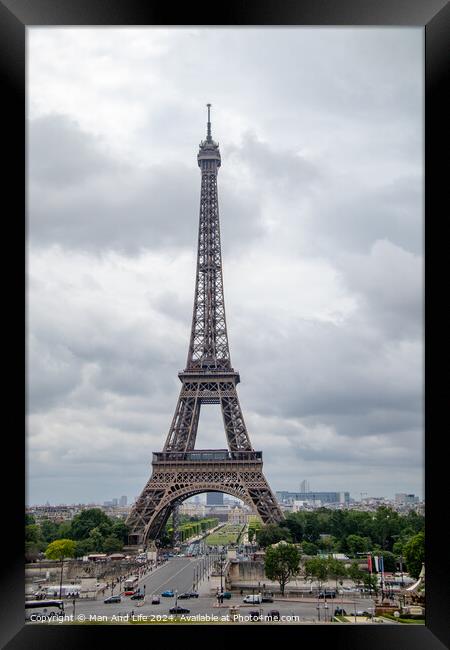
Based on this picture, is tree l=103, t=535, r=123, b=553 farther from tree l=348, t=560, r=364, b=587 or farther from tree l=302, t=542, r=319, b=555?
tree l=348, t=560, r=364, b=587

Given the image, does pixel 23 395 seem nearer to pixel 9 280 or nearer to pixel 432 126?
pixel 9 280

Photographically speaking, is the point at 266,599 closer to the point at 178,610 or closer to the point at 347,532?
the point at 178,610

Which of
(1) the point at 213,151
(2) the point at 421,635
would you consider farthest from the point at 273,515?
(2) the point at 421,635

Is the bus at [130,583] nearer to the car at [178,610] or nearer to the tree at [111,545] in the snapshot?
the car at [178,610]

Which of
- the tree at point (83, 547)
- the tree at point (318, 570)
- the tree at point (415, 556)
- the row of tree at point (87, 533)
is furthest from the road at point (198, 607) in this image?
the row of tree at point (87, 533)

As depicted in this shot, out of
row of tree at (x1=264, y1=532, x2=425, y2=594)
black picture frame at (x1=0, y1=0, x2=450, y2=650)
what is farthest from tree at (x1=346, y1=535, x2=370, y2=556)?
black picture frame at (x1=0, y1=0, x2=450, y2=650)
